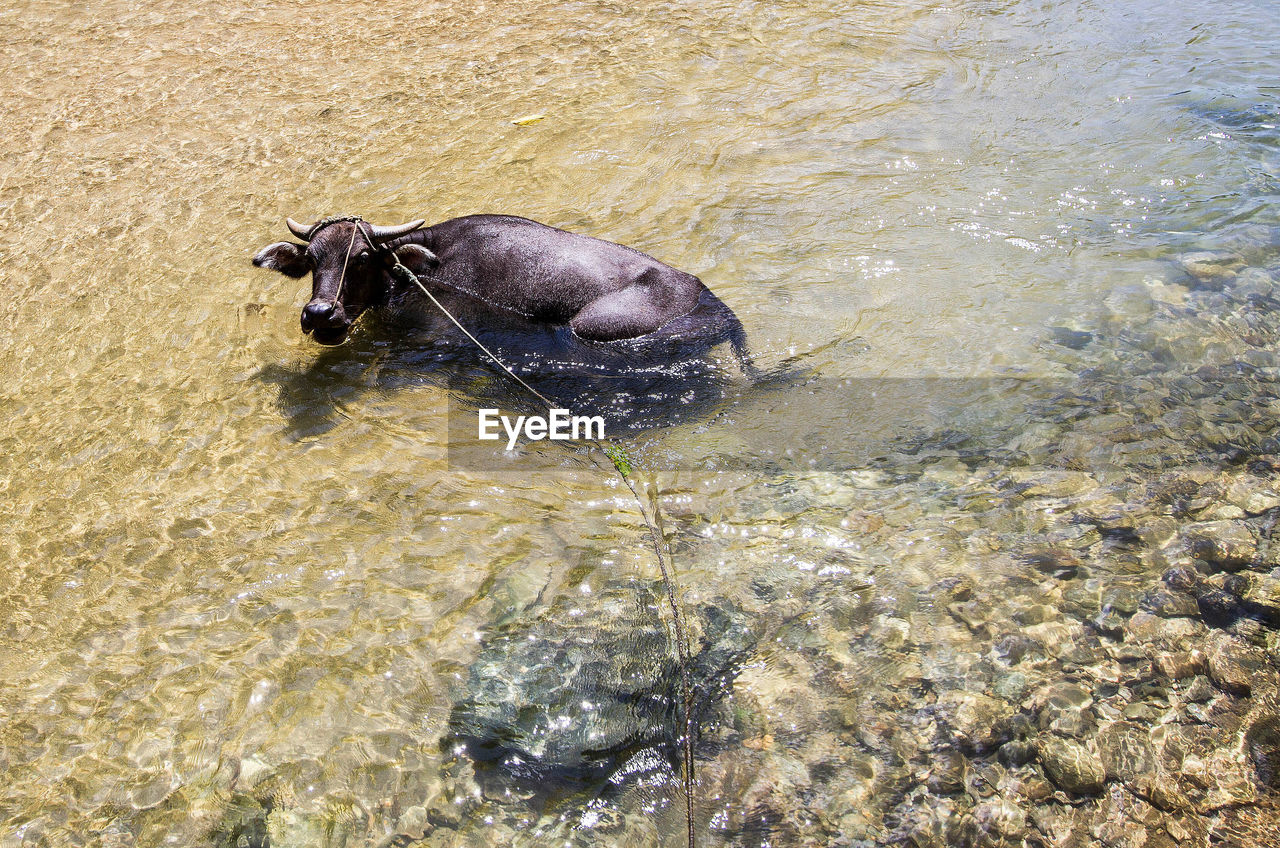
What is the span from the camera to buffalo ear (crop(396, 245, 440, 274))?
5.65 metres

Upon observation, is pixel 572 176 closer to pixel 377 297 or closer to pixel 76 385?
pixel 377 297

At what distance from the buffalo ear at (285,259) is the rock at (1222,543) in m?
5.07

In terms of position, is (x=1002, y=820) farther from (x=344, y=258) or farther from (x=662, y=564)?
(x=344, y=258)

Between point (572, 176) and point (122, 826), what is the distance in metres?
5.45

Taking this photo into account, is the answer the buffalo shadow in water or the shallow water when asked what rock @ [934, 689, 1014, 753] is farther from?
the buffalo shadow in water

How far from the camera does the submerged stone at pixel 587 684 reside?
304 centimetres

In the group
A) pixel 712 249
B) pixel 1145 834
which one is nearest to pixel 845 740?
pixel 1145 834

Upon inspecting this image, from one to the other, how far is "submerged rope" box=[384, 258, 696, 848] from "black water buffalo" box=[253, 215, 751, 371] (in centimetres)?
16

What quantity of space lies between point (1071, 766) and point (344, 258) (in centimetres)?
473

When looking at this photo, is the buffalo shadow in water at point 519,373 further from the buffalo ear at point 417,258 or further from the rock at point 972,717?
the rock at point 972,717

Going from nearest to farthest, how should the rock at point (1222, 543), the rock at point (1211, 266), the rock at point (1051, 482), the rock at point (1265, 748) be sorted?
the rock at point (1265, 748) → the rock at point (1222, 543) → the rock at point (1051, 482) → the rock at point (1211, 266)

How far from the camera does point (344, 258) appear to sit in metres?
5.52

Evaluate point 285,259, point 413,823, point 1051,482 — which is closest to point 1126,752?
point 1051,482

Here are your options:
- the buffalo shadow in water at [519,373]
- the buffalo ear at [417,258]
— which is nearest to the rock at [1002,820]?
the buffalo shadow in water at [519,373]
